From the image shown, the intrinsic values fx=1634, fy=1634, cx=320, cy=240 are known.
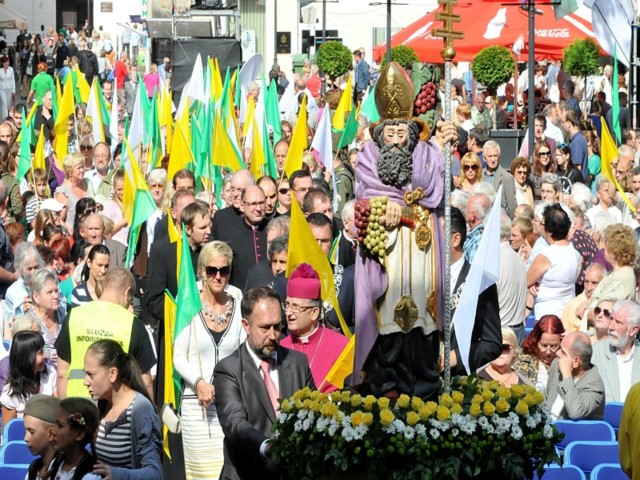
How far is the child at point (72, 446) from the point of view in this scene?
23.2 feet

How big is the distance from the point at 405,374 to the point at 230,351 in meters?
2.08

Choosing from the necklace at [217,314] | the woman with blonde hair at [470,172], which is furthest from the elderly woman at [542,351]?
the woman with blonde hair at [470,172]

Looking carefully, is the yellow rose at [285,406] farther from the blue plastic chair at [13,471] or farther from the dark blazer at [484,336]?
the blue plastic chair at [13,471]

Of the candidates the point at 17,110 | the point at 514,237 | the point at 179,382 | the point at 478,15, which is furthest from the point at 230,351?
the point at 478,15

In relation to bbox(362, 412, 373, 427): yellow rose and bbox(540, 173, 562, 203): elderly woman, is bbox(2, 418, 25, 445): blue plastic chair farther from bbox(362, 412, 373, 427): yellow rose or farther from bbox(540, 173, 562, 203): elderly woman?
bbox(540, 173, 562, 203): elderly woman

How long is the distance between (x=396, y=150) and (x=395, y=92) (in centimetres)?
30

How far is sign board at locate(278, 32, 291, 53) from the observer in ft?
167

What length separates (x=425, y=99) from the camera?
8.05 m

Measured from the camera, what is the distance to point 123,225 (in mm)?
15422

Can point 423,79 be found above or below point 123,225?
above

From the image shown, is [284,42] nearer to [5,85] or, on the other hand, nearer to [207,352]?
Result: [5,85]

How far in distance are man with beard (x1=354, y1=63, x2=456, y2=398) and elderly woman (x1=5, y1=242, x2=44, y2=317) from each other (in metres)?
5.13

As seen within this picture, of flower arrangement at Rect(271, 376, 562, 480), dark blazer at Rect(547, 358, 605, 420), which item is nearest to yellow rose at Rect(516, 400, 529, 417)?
flower arrangement at Rect(271, 376, 562, 480)

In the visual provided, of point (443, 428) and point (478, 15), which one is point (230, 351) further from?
point (478, 15)
